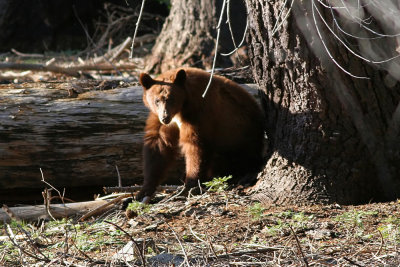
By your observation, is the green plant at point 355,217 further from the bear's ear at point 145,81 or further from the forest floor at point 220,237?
the bear's ear at point 145,81

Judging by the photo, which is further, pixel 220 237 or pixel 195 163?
pixel 195 163

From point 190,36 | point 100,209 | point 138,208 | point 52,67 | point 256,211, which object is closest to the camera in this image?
point 256,211

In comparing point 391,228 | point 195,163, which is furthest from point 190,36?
point 391,228

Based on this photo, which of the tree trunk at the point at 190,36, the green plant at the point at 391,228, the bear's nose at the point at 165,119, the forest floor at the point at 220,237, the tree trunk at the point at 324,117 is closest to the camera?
the forest floor at the point at 220,237

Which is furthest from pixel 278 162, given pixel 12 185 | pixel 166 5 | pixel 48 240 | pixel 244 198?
pixel 166 5

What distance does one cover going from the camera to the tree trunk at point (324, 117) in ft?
16.4

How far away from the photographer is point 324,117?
514 cm

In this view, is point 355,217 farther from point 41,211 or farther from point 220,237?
point 41,211

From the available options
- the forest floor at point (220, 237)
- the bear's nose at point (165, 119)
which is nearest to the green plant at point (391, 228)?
the forest floor at point (220, 237)

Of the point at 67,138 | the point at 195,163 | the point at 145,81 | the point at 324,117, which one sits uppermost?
the point at 145,81

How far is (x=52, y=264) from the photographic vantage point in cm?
382

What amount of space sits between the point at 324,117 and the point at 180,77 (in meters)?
1.85

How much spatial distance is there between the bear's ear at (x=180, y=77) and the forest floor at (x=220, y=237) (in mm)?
1338

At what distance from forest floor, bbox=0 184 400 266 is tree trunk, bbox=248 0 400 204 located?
28 cm
